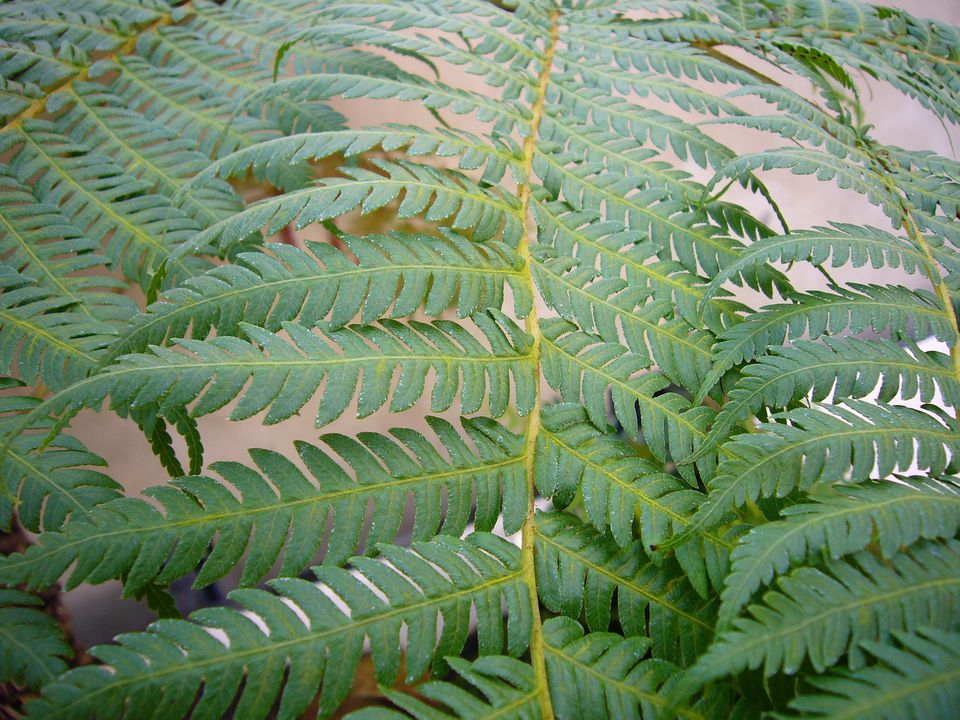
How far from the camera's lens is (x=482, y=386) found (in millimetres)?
713

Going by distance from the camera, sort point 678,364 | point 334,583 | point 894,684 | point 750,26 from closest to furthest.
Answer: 1. point 894,684
2. point 334,583
3. point 678,364
4. point 750,26

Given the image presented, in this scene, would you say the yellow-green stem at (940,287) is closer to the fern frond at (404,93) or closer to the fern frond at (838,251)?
the fern frond at (838,251)

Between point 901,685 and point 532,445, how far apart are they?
0.38m

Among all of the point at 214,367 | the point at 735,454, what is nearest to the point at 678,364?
the point at 735,454

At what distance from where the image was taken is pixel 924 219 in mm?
857

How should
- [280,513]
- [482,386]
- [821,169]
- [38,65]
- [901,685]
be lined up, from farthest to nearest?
[38,65] → [821,169] → [482,386] → [280,513] → [901,685]

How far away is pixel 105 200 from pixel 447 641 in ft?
2.46

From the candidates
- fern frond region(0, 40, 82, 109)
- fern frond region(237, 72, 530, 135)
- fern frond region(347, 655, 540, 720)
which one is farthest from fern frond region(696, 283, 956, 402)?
fern frond region(0, 40, 82, 109)

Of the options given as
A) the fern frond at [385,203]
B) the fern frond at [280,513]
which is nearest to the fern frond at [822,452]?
the fern frond at [280,513]

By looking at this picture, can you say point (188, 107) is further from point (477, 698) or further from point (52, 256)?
point (477, 698)

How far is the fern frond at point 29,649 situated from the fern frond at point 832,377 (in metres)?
0.62

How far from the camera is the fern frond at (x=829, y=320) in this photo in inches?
27.9

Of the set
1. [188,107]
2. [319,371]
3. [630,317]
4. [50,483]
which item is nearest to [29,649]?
[50,483]

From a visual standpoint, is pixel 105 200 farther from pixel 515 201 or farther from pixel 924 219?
pixel 924 219
